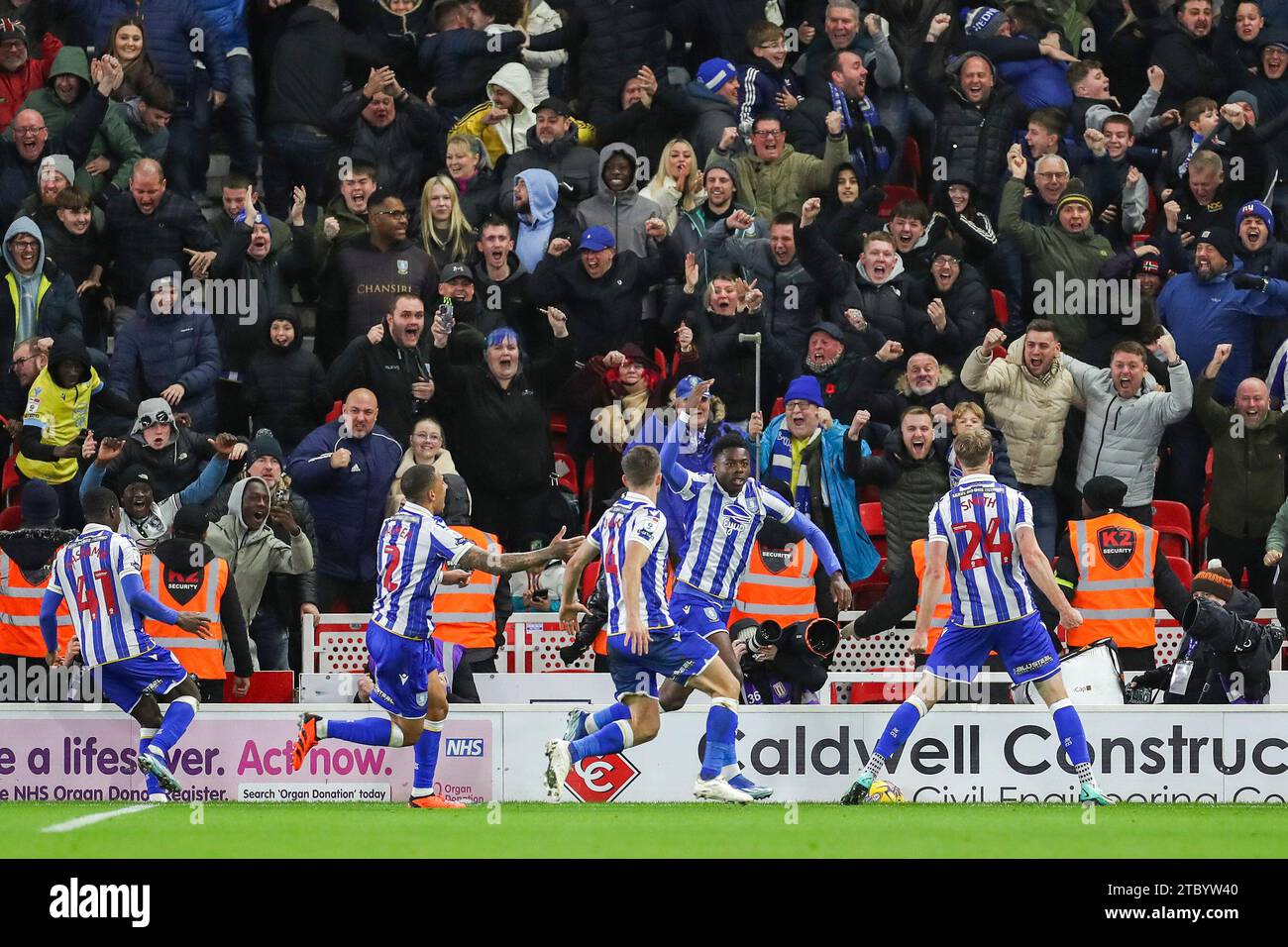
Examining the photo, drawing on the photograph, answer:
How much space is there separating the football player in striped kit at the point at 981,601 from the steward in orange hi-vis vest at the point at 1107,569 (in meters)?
1.67

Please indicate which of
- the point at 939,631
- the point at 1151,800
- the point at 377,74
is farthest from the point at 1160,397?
the point at 377,74

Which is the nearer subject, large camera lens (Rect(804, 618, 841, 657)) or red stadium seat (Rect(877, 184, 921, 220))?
large camera lens (Rect(804, 618, 841, 657))

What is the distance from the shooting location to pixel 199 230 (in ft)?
51.2

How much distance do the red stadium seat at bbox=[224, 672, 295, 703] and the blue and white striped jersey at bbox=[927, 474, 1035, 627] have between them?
184 inches

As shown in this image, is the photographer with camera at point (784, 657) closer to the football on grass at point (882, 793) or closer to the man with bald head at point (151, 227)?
the football on grass at point (882, 793)

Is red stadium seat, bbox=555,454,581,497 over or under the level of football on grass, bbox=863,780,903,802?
over

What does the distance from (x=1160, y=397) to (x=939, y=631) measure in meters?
2.66

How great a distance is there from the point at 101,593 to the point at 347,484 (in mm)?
2622

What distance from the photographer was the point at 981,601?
1150 cm

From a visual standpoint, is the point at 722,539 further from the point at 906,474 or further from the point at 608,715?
the point at 906,474

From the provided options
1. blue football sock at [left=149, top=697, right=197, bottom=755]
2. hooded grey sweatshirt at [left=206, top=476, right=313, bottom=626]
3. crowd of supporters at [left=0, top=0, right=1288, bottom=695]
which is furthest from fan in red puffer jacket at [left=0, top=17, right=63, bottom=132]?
blue football sock at [left=149, top=697, right=197, bottom=755]

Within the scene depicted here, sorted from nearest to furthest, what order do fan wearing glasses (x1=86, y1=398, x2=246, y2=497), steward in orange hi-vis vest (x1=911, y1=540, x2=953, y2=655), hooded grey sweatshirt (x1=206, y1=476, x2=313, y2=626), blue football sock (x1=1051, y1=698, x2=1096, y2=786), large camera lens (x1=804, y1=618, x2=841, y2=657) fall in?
1. blue football sock (x1=1051, y1=698, x2=1096, y2=786)
2. large camera lens (x1=804, y1=618, x2=841, y2=657)
3. steward in orange hi-vis vest (x1=911, y1=540, x2=953, y2=655)
4. hooded grey sweatshirt (x1=206, y1=476, x2=313, y2=626)
5. fan wearing glasses (x1=86, y1=398, x2=246, y2=497)

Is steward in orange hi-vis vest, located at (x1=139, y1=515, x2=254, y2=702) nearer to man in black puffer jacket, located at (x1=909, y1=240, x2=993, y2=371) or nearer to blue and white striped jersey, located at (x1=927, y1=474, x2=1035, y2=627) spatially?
blue and white striped jersey, located at (x1=927, y1=474, x2=1035, y2=627)

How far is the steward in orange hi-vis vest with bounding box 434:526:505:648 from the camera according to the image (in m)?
13.8
